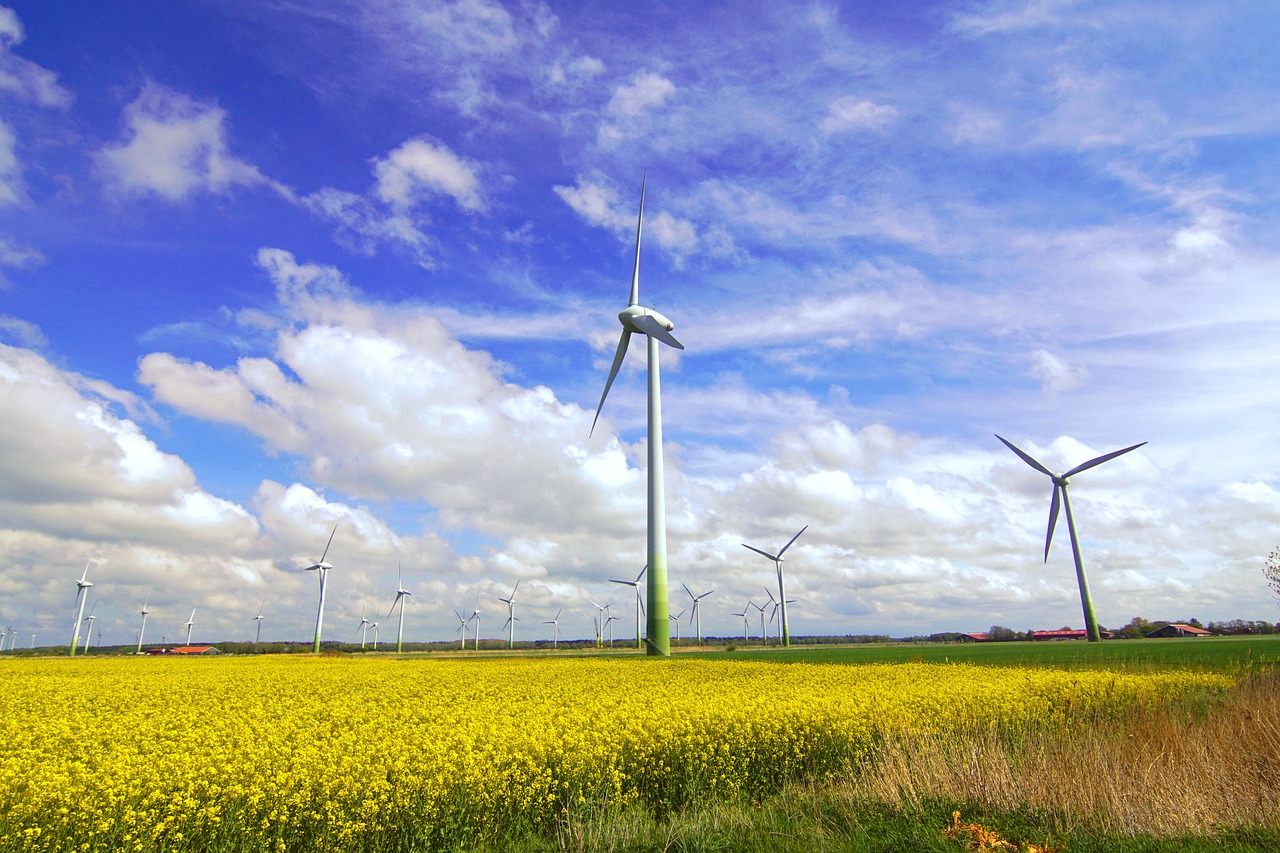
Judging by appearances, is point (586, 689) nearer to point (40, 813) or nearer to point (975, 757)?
point (975, 757)

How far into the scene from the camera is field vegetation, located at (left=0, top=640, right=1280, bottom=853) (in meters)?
11.8

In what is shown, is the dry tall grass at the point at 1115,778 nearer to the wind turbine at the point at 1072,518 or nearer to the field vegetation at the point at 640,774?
the field vegetation at the point at 640,774

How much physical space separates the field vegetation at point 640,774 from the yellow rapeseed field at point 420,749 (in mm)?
56

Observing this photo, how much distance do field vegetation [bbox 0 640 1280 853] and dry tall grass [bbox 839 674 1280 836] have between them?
59 millimetres

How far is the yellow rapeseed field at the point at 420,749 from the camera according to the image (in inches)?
466

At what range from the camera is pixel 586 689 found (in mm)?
28453

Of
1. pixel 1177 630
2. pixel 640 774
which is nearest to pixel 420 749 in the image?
pixel 640 774

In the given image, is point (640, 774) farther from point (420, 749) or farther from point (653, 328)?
point (653, 328)

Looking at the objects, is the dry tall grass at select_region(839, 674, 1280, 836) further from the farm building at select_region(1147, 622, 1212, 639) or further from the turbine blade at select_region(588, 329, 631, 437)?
the farm building at select_region(1147, 622, 1212, 639)

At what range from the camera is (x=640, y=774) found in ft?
52.2

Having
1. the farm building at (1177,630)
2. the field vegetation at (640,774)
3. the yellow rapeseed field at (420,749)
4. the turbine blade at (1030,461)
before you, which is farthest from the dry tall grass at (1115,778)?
the farm building at (1177,630)

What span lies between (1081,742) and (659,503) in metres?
44.6

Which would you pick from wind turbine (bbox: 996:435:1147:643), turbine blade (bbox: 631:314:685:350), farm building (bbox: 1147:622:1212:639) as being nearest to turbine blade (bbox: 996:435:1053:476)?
wind turbine (bbox: 996:435:1147:643)

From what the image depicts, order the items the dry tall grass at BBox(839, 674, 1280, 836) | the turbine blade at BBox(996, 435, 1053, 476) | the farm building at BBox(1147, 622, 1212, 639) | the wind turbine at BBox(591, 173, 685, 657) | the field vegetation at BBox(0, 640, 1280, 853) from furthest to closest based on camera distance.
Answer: the farm building at BBox(1147, 622, 1212, 639) < the turbine blade at BBox(996, 435, 1053, 476) < the wind turbine at BBox(591, 173, 685, 657) < the dry tall grass at BBox(839, 674, 1280, 836) < the field vegetation at BBox(0, 640, 1280, 853)
